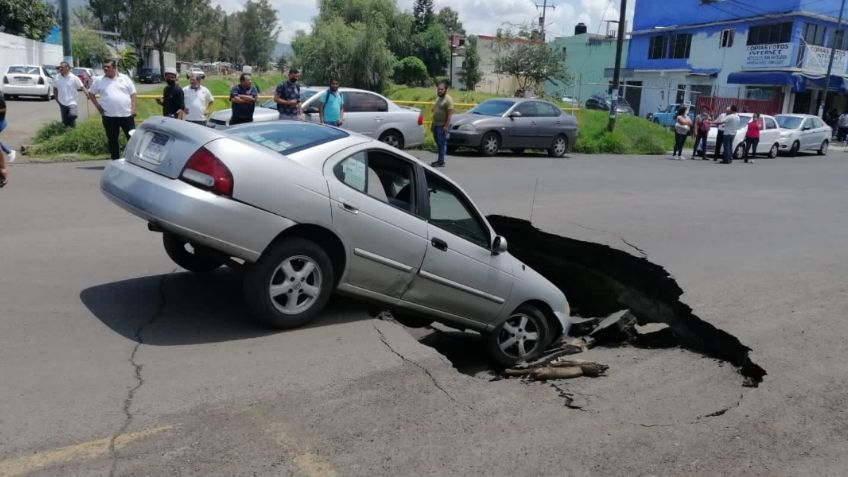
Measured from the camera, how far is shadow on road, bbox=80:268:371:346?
4.47 metres

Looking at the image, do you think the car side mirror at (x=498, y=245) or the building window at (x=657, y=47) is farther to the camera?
the building window at (x=657, y=47)

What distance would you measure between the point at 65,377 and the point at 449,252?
262cm

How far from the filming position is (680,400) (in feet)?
14.0

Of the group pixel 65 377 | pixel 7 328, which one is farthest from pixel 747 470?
pixel 7 328

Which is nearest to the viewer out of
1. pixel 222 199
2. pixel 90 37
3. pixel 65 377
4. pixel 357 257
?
pixel 65 377

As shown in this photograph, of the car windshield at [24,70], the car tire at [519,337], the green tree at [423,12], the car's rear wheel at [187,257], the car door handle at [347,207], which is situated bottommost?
the car tire at [519,337]

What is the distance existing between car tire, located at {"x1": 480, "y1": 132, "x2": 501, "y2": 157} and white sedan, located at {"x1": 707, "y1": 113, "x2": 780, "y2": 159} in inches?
350

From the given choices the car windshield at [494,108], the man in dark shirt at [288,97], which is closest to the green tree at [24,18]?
the car windshield at [494,108]

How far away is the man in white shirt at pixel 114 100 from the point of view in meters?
10.9

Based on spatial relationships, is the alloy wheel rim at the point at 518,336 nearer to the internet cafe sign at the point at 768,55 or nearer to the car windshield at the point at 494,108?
the car windshield at the point at 494,108

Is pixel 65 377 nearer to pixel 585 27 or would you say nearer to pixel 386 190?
pixel 386 190

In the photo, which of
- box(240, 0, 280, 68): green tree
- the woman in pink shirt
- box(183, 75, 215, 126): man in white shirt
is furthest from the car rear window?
box(240, 0, 280, 68): green tree

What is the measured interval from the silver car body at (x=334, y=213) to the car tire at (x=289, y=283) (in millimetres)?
100

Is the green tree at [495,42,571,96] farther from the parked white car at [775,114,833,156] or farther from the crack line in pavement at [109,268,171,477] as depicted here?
the crack line in pavement at [109,268,171,477]
